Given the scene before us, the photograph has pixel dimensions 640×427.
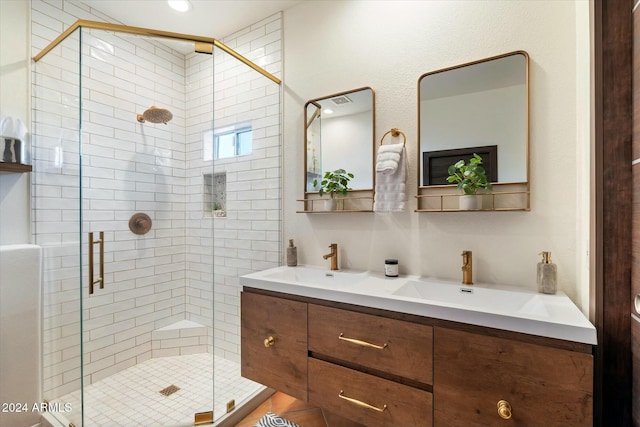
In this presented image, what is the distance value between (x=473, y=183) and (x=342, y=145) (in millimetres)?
831

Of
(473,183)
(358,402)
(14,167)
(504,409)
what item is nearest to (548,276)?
(473,183)

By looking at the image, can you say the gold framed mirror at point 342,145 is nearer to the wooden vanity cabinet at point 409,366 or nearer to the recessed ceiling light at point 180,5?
the wooden vanity cabinet at point 409,366

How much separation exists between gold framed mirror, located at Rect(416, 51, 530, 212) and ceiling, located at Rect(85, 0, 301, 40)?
1.31 metres

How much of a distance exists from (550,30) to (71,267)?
2.93 m

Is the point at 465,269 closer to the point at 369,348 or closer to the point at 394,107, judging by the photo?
the point at 369,348

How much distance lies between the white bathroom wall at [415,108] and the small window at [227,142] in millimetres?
324

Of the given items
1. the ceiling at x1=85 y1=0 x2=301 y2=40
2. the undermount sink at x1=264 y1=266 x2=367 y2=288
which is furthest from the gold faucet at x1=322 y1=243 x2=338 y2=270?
the ceiling at x1=85 y1=0 x2=301 y2=40

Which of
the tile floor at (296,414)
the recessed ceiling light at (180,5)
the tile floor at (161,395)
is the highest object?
the recessed ceiling light at (180,5)

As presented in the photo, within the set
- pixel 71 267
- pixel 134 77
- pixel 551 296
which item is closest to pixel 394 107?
pixel 551 296

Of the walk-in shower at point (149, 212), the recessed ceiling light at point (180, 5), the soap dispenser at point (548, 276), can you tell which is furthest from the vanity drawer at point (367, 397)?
the recessed ceiling light at point (180, 5)

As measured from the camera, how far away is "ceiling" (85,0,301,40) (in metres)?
2.06

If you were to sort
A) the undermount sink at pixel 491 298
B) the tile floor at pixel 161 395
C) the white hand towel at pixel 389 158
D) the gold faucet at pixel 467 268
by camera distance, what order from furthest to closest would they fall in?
the tile floor at pixel 161 395 → the white hand towel at pixel 389 158 → the gold faucet at pixel 467 268 → the undermount sink at pixel 491 298

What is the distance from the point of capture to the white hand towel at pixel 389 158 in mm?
1575

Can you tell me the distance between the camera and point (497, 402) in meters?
0.97
